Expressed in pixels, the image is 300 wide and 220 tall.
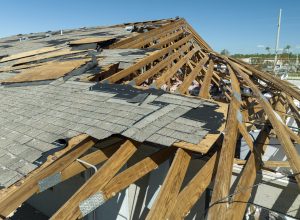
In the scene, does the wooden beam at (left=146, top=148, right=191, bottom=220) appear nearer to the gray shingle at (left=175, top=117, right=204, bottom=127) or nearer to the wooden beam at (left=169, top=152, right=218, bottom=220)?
the wooden beam at (left=169, top=152, right=218, bottom=220)

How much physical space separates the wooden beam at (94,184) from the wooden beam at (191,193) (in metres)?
0.99

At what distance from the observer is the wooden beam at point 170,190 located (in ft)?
11.4

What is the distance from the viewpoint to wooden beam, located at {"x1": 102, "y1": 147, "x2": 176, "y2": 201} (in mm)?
3951

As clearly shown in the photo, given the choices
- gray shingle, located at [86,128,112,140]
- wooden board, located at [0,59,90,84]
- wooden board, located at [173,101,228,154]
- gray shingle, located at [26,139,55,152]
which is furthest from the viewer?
wooden board, located at [0,59,90,84]

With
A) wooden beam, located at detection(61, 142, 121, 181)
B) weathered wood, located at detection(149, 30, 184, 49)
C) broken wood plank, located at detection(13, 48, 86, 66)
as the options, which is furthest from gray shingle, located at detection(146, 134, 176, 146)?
broken wood plank, located at detection(13, 48, 86, 66)

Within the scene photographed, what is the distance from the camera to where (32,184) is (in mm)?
3738

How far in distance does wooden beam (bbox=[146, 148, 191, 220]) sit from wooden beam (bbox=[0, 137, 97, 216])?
1476 mm

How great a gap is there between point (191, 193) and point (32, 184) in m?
2.00

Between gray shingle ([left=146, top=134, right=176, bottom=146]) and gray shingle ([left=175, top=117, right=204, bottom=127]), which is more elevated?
gray shingle ([left=175, top=117, right=204, bottom=127])

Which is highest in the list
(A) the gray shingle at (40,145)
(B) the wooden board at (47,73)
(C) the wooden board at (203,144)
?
(B) the wooden board at (47,73)

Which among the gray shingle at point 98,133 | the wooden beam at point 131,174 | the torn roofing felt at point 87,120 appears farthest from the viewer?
the gray shingle at point 98,133

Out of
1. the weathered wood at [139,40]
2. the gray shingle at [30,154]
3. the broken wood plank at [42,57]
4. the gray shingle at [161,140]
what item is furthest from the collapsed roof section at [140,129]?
the weathered wood at [139,40]

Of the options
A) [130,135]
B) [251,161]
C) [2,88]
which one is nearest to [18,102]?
[2,88]

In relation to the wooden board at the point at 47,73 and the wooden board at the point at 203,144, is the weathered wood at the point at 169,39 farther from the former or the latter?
the wooden board at the point at 203,144
